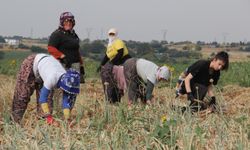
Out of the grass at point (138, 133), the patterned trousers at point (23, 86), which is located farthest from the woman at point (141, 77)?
the patterned trousers at point (23, 86)

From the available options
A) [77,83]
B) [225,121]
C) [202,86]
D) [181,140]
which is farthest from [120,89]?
[181,140]

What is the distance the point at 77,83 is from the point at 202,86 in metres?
2.07

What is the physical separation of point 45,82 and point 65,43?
151 cm

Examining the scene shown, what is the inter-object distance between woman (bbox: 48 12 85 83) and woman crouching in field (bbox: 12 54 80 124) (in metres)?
0.73

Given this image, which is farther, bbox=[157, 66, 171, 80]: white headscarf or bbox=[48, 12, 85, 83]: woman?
bbox=[157, 66, 171, 80]: white headscarf

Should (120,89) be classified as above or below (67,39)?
below

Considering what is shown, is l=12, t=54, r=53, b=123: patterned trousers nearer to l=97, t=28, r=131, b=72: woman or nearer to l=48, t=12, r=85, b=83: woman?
l=48, t=12, r=85, b=83: woman

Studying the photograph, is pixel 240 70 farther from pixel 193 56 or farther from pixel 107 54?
pixel 193 56

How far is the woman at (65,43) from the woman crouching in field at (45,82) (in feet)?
2.40

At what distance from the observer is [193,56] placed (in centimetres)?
3678

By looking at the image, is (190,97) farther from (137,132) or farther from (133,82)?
(137,132)

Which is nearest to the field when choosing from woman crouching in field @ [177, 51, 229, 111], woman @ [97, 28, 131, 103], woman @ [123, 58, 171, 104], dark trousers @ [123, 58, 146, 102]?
woman crouching in field @ [177, 51, 229, 111]

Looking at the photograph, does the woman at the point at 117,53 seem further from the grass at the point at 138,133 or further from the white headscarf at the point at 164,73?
the grass at the point at 138,133

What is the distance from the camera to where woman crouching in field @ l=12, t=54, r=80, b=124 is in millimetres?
→ 4305
